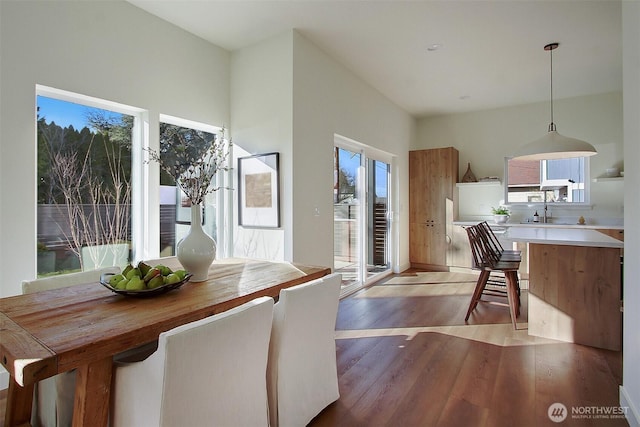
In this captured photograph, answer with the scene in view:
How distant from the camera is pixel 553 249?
2887 millimetres

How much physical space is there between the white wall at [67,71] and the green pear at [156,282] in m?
1.29

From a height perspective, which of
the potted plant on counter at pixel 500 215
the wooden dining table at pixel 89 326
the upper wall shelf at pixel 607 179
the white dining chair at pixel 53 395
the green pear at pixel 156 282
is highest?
the upper wall shelf at pixel 607 179

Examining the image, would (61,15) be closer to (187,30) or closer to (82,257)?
(187,30)

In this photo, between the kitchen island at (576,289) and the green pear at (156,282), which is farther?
the kitchen island at (576,289)

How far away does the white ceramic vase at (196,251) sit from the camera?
6.25ft

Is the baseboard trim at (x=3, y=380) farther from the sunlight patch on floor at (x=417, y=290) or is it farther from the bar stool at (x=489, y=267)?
the bar stool at (x=489, y=267)

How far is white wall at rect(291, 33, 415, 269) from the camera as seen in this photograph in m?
3.30

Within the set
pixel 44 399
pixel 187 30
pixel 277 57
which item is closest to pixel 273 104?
pixel 277 57

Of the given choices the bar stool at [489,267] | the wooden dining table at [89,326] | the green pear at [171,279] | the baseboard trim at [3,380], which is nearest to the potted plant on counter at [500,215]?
the bar stool at [489,267]

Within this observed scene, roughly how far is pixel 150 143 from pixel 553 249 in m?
3.57

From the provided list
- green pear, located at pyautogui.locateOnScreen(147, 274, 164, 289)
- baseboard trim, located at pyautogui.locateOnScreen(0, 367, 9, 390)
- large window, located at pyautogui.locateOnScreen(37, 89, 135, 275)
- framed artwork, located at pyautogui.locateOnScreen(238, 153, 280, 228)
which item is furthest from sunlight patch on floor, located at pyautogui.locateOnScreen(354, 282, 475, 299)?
baseboard trim, located at pyautogui.locateOnScreen(0, 367, 9, 390)

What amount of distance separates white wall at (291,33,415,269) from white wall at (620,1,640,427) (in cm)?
236

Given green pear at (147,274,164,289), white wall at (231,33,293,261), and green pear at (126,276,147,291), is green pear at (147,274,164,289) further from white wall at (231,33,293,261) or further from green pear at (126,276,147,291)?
white wall at (231,33,293,261)

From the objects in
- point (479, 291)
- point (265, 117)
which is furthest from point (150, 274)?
point (479, 291)
